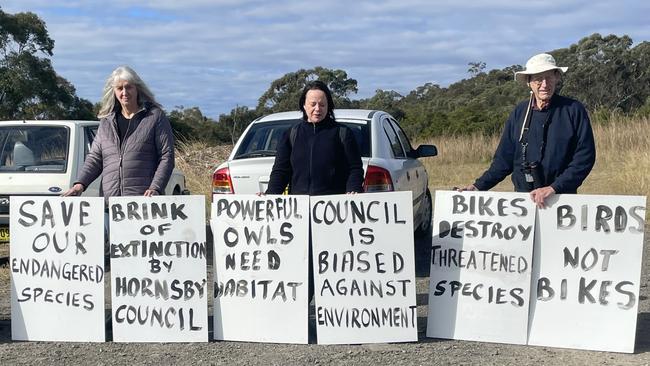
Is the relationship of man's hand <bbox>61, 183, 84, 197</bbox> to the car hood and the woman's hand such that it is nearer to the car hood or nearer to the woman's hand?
the woman's hand

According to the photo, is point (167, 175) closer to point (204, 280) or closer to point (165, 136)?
point (165, 136)

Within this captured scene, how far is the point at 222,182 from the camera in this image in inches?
313

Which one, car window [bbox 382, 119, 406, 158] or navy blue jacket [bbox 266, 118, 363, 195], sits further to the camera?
car window [bbox 382, 119, 406, 158]

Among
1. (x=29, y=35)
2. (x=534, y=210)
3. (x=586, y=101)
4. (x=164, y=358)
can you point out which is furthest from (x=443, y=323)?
(x=586, y=101)

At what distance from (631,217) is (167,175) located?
328cm

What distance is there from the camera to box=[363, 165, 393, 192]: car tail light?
761 cm

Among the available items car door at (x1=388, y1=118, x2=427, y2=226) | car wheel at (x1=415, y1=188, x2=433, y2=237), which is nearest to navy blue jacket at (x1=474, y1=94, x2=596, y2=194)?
car door at (x1=388, y1=118, x2=427, y2=226)

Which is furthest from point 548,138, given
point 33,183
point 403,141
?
point 33,183

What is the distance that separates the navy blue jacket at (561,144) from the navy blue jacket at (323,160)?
1188mm

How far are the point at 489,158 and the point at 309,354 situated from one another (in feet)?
64.9

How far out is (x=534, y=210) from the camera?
18.7ft

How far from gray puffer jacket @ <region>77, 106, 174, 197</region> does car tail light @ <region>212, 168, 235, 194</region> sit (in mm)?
1783

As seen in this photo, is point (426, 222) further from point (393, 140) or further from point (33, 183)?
point (33, 183)

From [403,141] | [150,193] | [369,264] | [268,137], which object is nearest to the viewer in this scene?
[369,264]
